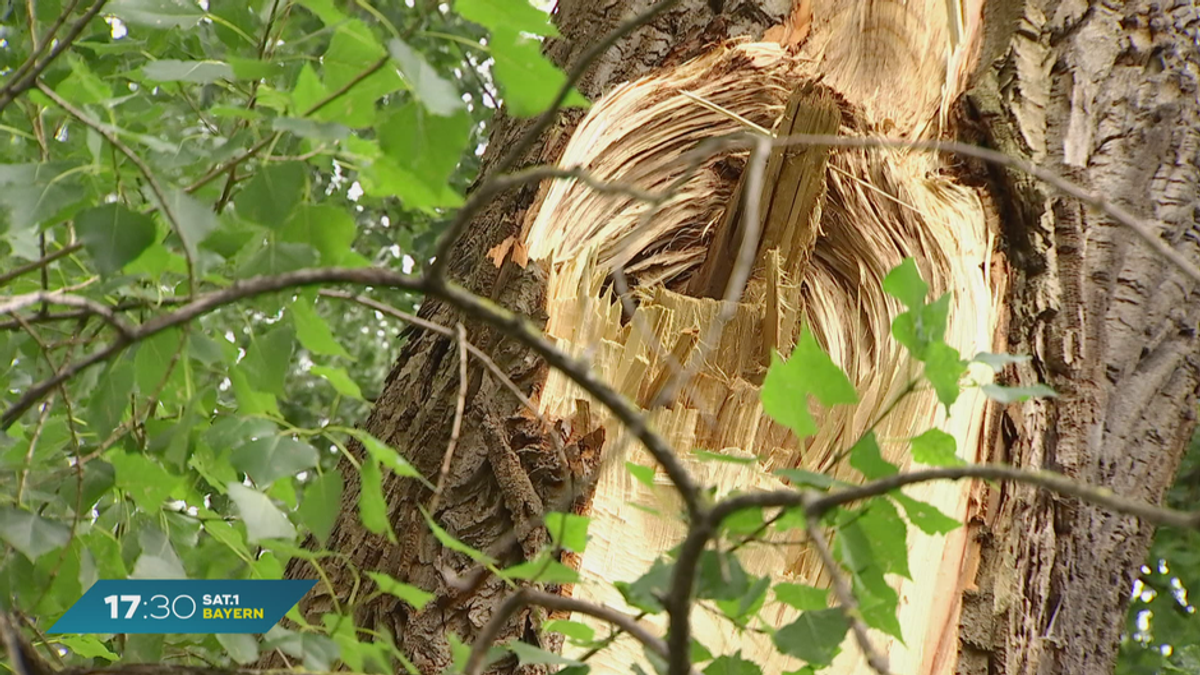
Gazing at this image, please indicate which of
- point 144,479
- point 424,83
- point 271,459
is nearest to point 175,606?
point 144,479

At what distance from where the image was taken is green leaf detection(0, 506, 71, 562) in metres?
0.86

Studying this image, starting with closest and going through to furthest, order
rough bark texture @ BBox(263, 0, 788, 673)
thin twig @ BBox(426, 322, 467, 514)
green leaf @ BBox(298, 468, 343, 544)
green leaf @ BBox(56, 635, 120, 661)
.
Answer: thin twig @ BBox(426, 322, 467, 514) < green leaf @ BBox(298, 468, 343, 544) < green leaf @ BBox(56, 635, 120, 661) < rough bark texture @ BBox(263, 0, 788, 673)

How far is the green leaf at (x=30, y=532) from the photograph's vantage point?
863 mm

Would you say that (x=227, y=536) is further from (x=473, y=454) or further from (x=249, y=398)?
(x=473, y=454)

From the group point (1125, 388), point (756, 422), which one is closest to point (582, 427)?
point (756, 422)

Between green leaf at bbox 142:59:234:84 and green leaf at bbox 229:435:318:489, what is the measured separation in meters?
0.30

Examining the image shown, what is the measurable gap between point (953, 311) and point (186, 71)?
99cm

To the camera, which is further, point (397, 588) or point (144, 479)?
point (144, 479)

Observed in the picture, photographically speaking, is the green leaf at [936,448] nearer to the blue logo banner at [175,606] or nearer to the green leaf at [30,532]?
the blue logo banner at [175,606]

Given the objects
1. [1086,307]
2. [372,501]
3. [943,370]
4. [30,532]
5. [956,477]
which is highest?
[1086,307]

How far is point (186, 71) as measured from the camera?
0.86 metres

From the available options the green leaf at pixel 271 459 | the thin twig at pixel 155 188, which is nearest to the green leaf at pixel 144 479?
the green leaf at pixel 271 459

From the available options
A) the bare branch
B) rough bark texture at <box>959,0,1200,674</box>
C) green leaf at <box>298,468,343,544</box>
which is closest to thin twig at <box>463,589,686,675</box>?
the bare branch

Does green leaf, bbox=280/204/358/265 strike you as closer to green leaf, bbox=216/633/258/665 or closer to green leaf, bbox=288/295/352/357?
green leaf, bbox=288/295/352/357
